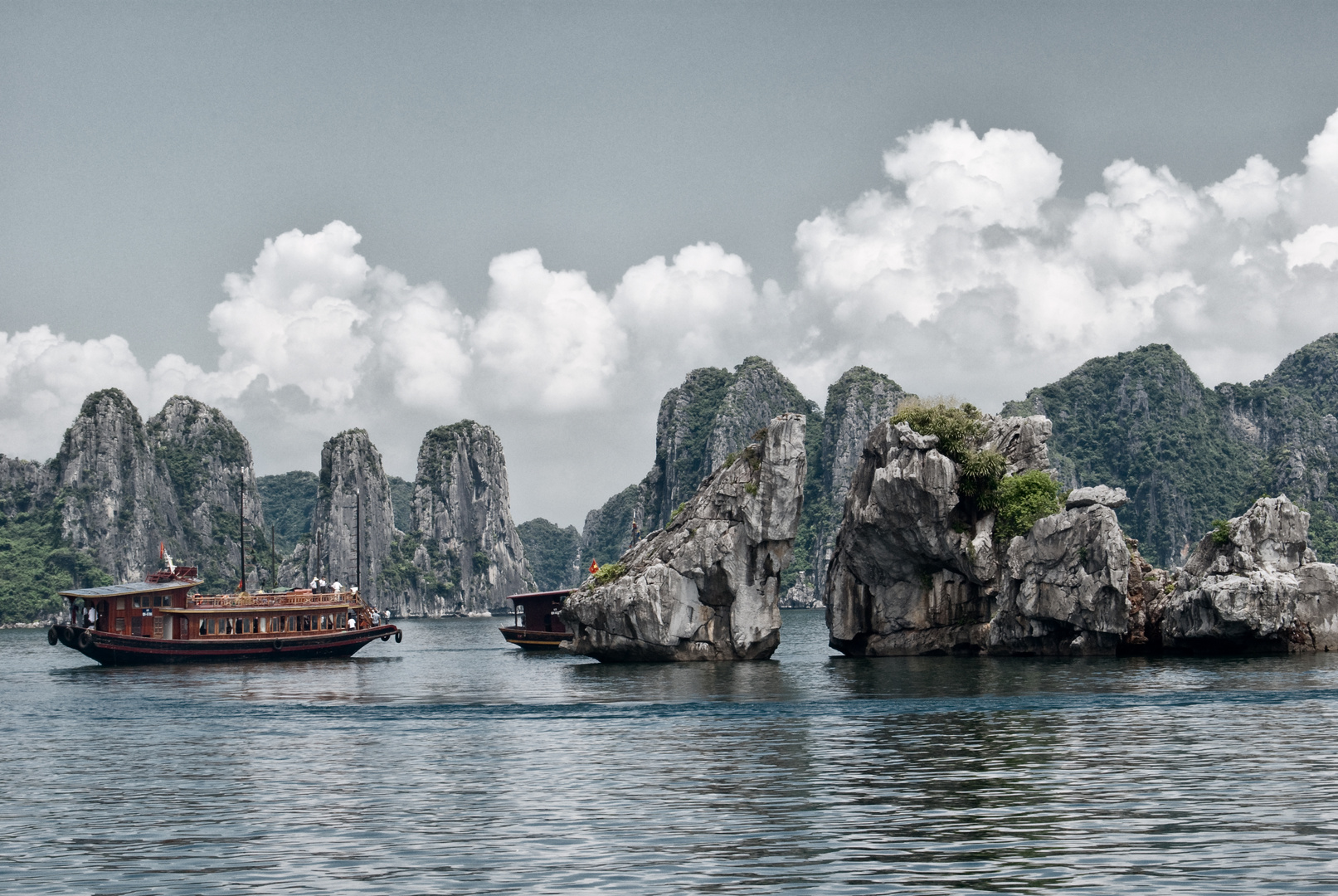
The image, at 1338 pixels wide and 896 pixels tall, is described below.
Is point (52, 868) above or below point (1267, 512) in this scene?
below

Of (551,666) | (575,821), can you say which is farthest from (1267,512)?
(575,821)

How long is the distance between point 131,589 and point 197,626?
460 cm

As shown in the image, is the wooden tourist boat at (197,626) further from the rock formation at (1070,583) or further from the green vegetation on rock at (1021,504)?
the rock formation at (1070,583)

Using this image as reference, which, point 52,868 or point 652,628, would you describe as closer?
point 52,868

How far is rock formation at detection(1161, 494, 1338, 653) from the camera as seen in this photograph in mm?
57781

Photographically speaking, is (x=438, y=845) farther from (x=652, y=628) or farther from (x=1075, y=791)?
(x=652, y=628)

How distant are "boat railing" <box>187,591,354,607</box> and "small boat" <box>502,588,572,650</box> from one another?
45.1 feet

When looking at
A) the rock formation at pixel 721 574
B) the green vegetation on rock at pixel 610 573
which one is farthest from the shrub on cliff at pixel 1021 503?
the green vegetation on rock at pixel 610 573

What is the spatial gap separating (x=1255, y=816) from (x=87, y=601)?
243 ft

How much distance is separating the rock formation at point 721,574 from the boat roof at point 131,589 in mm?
30133

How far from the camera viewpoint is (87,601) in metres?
79.9

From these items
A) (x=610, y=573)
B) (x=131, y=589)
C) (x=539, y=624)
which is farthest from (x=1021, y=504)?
(x=131, y=589)

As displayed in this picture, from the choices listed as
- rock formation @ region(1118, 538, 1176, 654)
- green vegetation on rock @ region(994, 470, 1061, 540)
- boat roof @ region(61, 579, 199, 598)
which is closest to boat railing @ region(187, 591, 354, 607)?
boat roof @ region(61, 579, 199, 598)

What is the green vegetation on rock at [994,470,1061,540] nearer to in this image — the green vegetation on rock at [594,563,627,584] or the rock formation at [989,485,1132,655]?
the rock formation at [989,485,1132,655]
